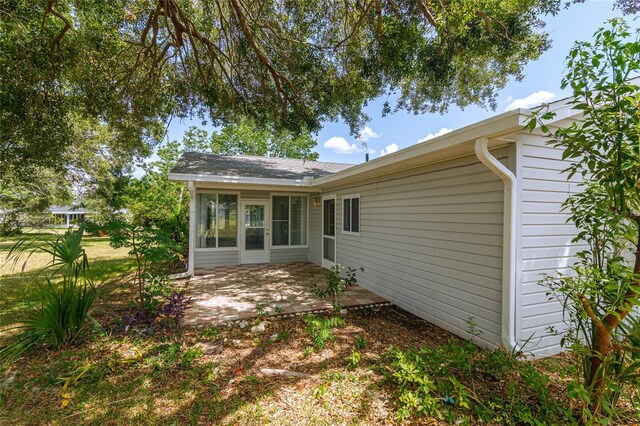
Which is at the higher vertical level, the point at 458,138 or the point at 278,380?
the point at 458,138

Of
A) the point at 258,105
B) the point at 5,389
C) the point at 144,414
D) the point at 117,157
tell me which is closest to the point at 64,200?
the point at 117,157

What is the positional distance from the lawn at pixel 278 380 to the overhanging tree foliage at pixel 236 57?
3750mm

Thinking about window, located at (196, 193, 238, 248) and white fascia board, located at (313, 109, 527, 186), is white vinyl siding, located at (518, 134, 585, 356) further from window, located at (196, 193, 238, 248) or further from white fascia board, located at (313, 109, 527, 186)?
window, located at (196, 193, 238, 248)

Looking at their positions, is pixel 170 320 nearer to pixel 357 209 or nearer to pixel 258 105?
pixel 357 209

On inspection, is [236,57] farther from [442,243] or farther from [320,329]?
[320,329]

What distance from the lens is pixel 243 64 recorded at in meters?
5.73

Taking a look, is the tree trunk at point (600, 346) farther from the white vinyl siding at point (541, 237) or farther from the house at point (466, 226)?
the white vinyl siding at point (541, 237)

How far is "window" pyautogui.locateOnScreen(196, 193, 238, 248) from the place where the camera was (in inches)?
316

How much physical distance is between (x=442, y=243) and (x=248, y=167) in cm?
665

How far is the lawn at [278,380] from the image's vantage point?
2.22 meters

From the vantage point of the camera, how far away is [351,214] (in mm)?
6797

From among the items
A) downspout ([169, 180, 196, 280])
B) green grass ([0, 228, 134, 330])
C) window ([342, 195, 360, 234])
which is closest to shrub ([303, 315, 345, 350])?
window ([342, 195, 360, 234])

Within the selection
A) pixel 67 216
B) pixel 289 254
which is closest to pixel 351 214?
pixel 289 254

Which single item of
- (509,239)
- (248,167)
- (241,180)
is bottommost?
(509,239)
